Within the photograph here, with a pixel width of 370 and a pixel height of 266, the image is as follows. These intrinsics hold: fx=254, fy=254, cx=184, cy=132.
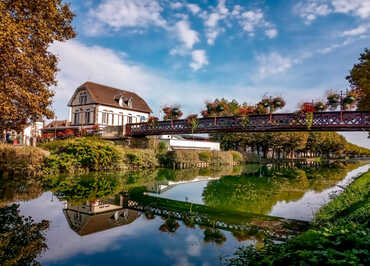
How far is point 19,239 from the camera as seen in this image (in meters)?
Result: 5.75

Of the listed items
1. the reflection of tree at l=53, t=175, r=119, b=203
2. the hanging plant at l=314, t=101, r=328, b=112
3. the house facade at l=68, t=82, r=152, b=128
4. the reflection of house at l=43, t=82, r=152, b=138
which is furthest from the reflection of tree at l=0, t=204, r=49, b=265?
the house facade at l=68, t=82, r=152, b=128

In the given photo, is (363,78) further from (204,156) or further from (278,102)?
(204,156)

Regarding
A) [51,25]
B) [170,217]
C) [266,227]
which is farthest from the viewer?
[51,25]

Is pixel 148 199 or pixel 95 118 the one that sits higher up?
pixel 95 118

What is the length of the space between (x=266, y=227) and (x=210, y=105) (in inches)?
743

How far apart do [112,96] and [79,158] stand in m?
27.6

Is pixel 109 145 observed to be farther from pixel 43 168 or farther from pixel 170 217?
pixel 170 217

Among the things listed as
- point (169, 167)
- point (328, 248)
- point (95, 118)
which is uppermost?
point (95, 118)

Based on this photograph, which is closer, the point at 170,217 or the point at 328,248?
the point at 328,248

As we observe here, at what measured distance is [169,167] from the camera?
2852cm

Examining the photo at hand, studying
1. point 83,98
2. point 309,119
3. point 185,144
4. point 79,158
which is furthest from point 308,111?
point 83,98

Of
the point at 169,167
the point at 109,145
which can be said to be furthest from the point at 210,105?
the point at 109,145

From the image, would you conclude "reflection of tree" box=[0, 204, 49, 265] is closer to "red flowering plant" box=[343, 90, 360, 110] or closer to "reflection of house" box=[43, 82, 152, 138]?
"red flowering plant" box=[343, 90, 360, 110]

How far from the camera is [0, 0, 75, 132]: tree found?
33.2 ft
